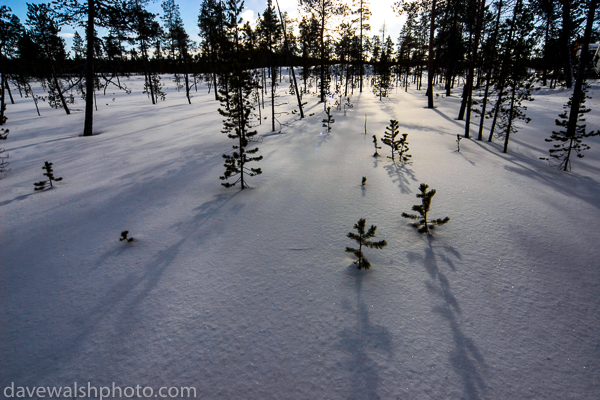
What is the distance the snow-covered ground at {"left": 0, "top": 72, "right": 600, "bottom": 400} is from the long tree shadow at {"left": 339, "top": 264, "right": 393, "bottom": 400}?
14mm

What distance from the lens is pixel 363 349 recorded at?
8.77 feet

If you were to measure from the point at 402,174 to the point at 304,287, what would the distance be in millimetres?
5423

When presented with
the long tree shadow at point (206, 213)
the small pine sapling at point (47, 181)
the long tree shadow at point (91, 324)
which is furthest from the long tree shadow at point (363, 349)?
the small pine sapling at point (47, 181)

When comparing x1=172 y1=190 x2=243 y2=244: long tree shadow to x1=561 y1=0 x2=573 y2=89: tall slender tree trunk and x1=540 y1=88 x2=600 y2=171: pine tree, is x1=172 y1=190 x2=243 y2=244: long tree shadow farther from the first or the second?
x1=561 y1=0 x2=573 y2=89: tall slender tree trunk

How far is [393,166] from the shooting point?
8.34 m

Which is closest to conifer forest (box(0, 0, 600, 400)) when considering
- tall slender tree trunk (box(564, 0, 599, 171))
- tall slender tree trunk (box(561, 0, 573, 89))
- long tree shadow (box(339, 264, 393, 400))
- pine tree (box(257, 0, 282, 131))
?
long tree shadow (box(339, 264, 393, 400))

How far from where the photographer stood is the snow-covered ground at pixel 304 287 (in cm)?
248

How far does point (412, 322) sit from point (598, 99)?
30219 mm

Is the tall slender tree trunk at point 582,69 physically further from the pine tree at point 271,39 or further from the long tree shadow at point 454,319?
the pine tree at point 271,39

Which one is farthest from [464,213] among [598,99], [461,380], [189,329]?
[598,99]

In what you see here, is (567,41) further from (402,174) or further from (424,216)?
(424,216)

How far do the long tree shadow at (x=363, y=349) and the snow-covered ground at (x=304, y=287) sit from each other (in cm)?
1

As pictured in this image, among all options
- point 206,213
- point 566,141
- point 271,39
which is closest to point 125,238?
point 206,213

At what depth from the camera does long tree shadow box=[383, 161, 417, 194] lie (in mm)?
6777
